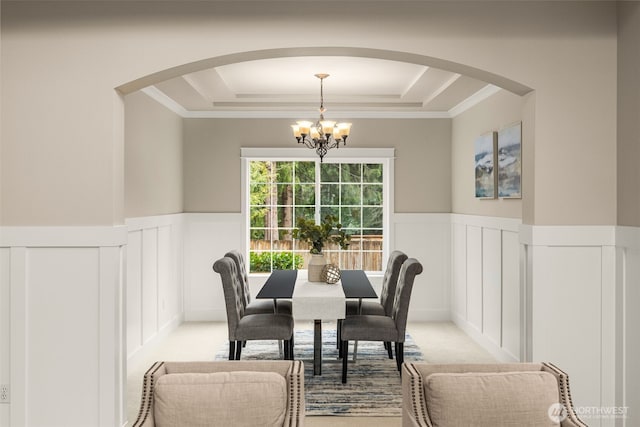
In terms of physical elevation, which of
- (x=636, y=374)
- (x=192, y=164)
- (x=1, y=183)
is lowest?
(x=636, y=374)

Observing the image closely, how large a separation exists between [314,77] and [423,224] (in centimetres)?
251

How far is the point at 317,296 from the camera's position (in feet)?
14.2

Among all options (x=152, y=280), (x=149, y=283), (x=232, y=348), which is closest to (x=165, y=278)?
(x=152, y=280)

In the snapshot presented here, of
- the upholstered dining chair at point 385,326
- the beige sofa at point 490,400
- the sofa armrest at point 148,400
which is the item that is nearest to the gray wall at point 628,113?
the beige sofa at point 490,400

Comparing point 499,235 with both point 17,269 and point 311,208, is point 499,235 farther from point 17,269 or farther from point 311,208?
point 17,269

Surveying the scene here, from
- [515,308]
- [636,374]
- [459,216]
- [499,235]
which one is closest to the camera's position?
[636,374]

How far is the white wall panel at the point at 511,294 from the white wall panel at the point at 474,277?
710 mm

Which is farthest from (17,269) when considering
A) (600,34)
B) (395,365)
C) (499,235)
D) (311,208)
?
(311,208)

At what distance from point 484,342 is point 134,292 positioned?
11.0 ft

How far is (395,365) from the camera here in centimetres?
498

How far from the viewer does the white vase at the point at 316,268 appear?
509 centimetres

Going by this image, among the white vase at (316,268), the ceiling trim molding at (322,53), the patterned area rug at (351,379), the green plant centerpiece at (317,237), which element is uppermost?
the ceiling trim molding at (322,53)

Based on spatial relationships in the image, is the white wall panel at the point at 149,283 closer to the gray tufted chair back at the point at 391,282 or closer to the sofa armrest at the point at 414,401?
the gray tufted chair back at the point at 391,282

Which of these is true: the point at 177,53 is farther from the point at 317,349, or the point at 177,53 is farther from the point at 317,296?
the point at 317,349
